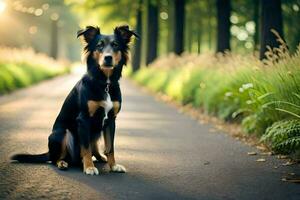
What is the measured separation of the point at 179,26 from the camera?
84.5 ft

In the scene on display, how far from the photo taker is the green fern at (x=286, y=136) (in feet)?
24.4

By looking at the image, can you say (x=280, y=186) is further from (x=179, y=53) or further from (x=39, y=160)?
(x=179, y=53)

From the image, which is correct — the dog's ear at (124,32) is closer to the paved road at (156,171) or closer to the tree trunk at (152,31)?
the paved road at (156,171)

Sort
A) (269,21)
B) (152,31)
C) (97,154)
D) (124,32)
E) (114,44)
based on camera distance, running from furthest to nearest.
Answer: (152,31) < (269,21) < (97,154) < (124,32) < (114,44)

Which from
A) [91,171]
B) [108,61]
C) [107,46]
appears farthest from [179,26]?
[91,171]

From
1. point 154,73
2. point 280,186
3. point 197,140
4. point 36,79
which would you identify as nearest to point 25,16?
point 36,79

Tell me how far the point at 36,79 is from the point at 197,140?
20.8 m

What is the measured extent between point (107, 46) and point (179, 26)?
63.9 feet

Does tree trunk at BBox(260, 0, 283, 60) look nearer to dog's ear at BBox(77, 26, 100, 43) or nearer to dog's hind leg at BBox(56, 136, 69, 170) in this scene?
dog's ear at BBox(77, 26, 100, 43)

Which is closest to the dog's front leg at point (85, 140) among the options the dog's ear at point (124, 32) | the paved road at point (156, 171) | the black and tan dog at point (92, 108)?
the black and tan dog at point (92, 108)

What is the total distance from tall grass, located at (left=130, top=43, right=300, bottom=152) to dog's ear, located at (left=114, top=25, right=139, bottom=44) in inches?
95.5

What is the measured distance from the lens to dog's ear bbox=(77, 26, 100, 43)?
671 centimetres

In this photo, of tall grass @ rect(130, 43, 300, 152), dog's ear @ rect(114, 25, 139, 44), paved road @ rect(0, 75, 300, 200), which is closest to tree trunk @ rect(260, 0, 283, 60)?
tall grass @ rect(130, 43, 300, 152)

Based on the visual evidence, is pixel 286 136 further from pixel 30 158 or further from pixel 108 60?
pixel 30 158
